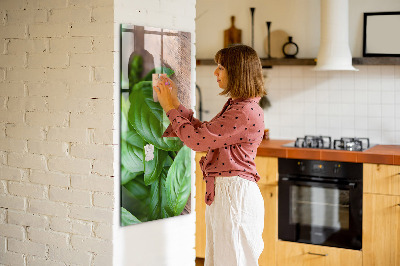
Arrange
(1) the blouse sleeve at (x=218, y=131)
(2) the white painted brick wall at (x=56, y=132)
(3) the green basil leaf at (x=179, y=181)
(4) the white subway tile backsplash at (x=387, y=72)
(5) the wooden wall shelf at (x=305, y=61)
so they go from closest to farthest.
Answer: (1) the blouse sleeve at (x=218, y=131) → (2) the white painted brick wall at (x=56, y=132) → (3) the green basil leaf at (x=179, y=181) → (5) the wooden wall shelf at (x=305, y=61) → (4) the white subway tile backsplash at (x=387, y=72)

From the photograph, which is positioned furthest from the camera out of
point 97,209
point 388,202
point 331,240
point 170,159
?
point 331,240

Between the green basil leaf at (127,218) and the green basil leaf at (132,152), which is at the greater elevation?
the green basil leaf at (132,152)

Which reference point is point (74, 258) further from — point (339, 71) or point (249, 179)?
point (339, 71)

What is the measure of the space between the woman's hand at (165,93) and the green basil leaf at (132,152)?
22 cm

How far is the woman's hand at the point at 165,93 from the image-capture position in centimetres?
284

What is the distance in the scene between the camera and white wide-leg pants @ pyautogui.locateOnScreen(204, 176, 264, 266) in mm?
2684

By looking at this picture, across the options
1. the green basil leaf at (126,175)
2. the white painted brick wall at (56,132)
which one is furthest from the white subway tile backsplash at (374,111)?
the white painted brick wall at (56,132)

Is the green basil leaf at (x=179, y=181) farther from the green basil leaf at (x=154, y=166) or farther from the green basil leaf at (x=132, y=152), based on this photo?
the green basil leaf at (x=132, y=152)

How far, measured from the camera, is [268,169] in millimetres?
4246

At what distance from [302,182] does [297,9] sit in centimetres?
146

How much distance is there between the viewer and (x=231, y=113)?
2.63 m

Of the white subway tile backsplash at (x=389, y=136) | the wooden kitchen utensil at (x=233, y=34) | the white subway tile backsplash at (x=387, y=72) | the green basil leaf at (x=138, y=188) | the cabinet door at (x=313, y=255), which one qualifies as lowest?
the cabinet door at (x=313, y=255)

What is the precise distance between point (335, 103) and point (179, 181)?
1969mm

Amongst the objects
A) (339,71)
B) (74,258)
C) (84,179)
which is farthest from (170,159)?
(339,71)
